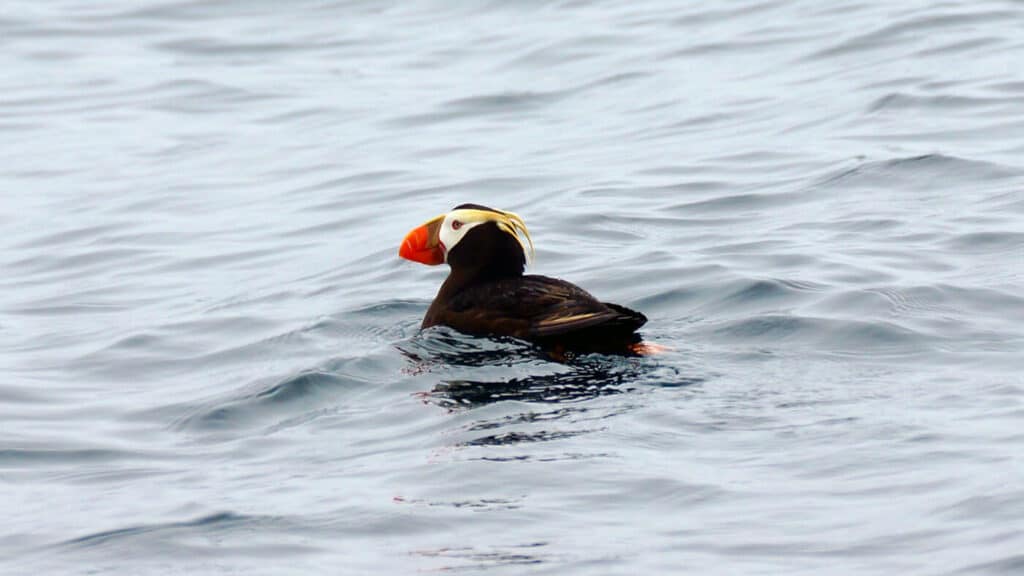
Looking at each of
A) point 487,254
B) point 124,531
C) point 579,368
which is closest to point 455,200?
point 487,254

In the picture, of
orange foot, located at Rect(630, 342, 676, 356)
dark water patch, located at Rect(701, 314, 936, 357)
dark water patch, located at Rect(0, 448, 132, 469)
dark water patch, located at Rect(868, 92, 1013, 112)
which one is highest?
dark water patch, located at Rect(868, 92, 1013, 112)

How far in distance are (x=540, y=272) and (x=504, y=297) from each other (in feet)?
6.12

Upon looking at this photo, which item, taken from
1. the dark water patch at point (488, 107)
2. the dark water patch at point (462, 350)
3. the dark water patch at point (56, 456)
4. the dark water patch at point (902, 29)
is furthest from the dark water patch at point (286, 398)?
the dark water patch at point (902, 29)

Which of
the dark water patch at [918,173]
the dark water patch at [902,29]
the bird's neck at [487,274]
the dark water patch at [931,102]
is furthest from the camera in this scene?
the dark water patch at [902,29]

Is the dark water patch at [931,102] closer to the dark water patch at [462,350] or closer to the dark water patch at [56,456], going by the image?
the dark water patch at [462,350]

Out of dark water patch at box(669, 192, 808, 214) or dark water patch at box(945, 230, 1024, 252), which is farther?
dark water patch at box(669, 192, 808, 214)

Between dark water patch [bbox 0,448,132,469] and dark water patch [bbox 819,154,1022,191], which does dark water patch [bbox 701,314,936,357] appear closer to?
dark water patch [bbox 0,448,132,469]

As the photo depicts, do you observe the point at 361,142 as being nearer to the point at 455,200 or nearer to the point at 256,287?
the point at 455,200

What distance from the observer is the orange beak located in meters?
7.38

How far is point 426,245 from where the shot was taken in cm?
741

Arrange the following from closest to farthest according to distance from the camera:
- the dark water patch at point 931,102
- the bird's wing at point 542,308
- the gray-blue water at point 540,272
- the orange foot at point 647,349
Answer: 1. the gray-blue water at point 540,272
2. the bird's wing at point 542,308
3. the orange foot at point 647,349
4. the dark water patch at point 931,102

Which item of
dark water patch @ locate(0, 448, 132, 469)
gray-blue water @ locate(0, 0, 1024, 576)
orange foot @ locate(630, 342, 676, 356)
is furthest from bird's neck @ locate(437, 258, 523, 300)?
dark water patch @ locate(0, 448, 132, 469)

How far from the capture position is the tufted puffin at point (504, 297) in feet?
21.3

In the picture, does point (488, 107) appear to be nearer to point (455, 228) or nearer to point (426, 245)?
point (426, 245)
